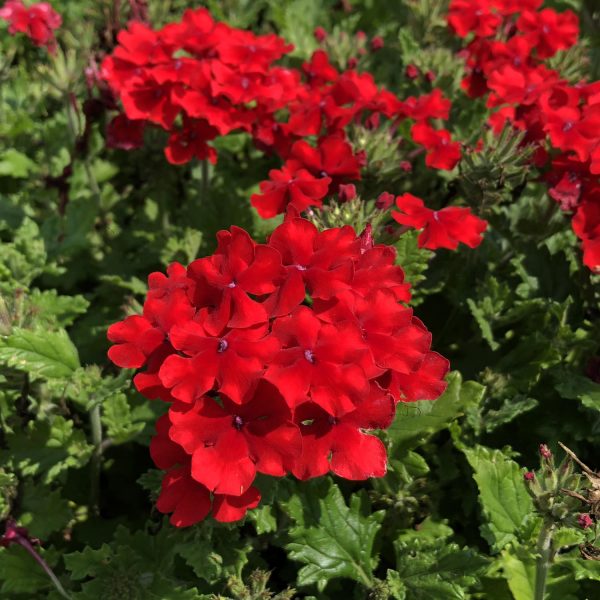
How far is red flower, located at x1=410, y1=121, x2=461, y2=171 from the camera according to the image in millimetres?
2178

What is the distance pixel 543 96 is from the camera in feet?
7.13

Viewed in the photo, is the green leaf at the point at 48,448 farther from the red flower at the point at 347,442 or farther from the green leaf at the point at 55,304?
the red flower at the point at 347,442

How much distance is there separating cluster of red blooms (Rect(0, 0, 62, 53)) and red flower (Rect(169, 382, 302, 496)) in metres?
2.04

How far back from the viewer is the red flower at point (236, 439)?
51.1 inches

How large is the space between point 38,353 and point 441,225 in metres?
1.12

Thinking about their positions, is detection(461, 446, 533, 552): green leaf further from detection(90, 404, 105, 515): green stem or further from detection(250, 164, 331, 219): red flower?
detection(90, 404, 105, 515): green stem

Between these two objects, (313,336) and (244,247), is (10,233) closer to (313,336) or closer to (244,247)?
(244,247)

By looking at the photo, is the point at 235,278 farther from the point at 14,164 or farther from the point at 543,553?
the point at 14,164

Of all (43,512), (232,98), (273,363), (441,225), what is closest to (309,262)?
(273,363)

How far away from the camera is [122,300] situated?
2.58 metres

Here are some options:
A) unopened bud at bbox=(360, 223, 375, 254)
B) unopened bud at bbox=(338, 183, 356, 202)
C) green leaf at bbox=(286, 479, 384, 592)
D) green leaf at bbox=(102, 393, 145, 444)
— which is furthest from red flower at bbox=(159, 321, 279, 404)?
green leaf at bbox=(102, 393, 145, 444)

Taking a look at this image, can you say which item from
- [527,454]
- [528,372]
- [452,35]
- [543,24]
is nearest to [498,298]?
[528,372]

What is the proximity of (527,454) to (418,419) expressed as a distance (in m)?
0.57

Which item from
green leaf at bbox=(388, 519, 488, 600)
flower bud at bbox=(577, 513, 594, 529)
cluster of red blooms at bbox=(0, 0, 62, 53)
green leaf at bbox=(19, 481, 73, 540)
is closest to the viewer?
flower bud at bbox=(577, 513, 594, 529)
